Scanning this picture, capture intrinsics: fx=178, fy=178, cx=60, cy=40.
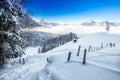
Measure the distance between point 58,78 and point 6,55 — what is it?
611 cm

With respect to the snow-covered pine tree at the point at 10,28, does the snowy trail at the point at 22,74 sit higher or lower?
lower

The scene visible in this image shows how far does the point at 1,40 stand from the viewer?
12.7 meters

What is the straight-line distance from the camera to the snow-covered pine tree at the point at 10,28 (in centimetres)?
989

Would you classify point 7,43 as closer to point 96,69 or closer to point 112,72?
point 96,69

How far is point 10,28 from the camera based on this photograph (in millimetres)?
13250

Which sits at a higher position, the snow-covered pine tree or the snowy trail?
the snow-covered pine tree

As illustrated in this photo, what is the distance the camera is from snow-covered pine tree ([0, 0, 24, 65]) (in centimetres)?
989

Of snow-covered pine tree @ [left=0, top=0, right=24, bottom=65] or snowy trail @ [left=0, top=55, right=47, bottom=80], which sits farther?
snowy trail @ [left=0, top=55, right=47, bottom=80]

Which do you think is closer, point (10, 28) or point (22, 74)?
point (10, 28)

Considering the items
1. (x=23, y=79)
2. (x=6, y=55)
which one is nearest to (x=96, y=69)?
(x=23, y=79)

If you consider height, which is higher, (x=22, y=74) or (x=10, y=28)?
(x=10, y=28)

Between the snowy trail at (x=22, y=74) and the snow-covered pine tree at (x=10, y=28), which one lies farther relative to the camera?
the snowy trail at (x=22, y=74)

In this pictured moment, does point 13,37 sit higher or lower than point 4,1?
lower

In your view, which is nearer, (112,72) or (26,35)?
(112,72)
